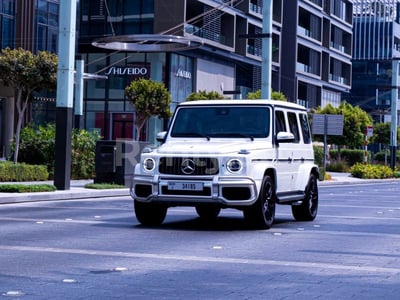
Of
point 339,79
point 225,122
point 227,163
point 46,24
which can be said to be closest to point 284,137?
point 225,122

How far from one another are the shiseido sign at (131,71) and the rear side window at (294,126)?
122ft

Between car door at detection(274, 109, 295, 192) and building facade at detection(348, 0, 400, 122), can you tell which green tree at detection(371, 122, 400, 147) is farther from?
car door at detection(274, 109, 295, 192)

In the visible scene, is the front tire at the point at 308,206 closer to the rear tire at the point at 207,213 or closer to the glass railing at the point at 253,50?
the rear tire at the point at 207,213

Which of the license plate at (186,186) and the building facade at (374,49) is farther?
the building facade at (374,49)

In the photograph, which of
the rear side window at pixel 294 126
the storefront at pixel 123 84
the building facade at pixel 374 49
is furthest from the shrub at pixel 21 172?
the building facade at pixel 374 49

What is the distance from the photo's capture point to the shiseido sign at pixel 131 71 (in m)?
53.3

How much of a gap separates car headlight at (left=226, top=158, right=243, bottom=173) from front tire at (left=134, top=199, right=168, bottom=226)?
5.07 ft

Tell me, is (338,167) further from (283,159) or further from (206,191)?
(206,191)

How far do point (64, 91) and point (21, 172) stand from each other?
4.89 m

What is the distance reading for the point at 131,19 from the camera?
5281cm

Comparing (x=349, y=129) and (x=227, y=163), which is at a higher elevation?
(x=349, y=129)

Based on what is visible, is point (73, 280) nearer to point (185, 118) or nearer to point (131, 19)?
point (185, 118)

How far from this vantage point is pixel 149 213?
1495 centimetres

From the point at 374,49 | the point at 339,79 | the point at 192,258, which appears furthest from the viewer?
the point at 374,49
